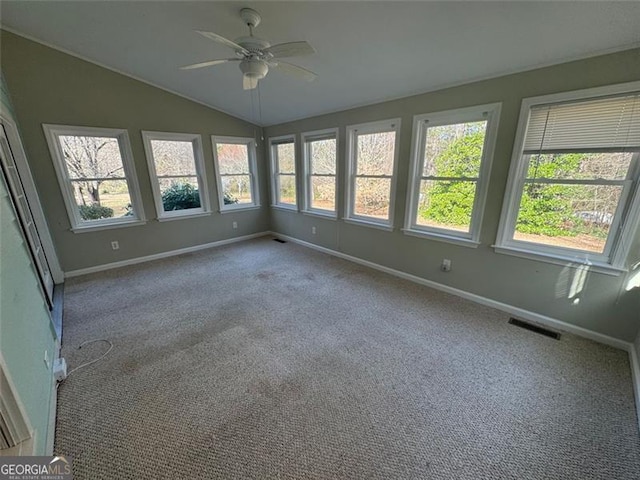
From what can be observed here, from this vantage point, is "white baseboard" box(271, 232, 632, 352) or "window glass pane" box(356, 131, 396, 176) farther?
"window glass pane" box(356, 131, 396, 176)

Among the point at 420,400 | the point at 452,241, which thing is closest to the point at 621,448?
the point at 420,400

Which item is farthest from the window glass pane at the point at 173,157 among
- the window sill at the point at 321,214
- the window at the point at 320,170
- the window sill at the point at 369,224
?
the window sill at the point at 369,224

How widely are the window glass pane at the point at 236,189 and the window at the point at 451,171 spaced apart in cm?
333

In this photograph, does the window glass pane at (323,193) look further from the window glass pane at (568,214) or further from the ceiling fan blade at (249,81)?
the window glass pane at (568,214)

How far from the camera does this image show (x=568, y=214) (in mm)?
2293

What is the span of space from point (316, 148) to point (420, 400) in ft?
12.5

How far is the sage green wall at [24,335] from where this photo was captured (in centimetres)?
116

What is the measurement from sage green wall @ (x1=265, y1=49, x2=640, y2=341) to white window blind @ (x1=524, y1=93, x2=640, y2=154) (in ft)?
0.45

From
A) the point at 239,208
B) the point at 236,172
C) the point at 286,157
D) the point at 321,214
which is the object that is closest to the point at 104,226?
the point at 239,208

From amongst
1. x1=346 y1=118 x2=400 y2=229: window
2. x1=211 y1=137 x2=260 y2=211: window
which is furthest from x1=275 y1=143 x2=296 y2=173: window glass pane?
x1=346 y1=118 x2=400 y2=229: window

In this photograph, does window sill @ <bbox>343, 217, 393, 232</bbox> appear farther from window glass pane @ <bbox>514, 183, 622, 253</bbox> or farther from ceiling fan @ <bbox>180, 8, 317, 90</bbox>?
ceiling fan @ <bbox>180, 8, 317, 90</bbox>

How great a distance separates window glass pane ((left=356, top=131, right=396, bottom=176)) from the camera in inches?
133

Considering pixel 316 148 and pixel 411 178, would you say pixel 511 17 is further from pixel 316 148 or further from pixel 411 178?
pixel 316 148

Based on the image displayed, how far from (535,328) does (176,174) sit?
17.1 ft
